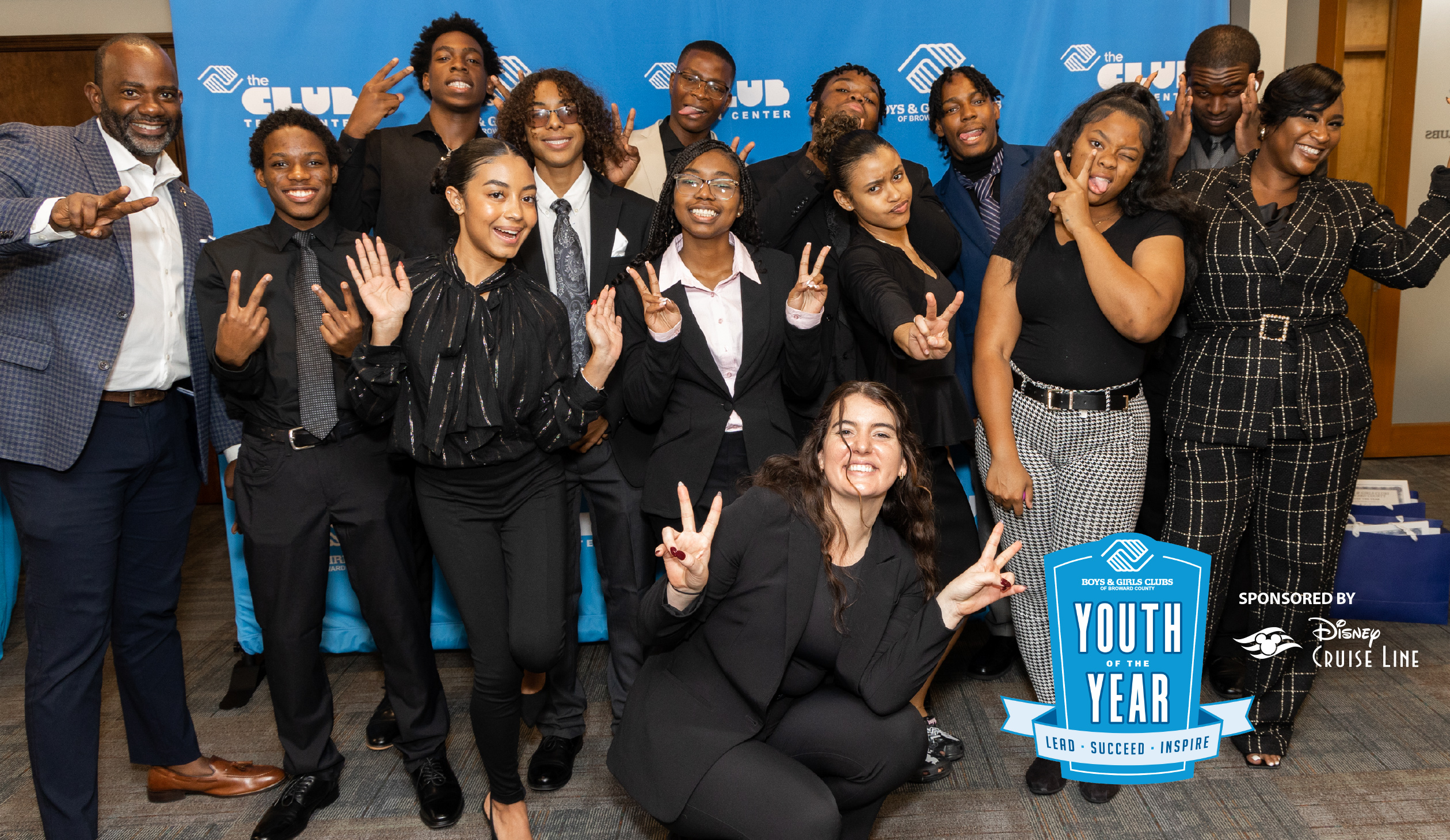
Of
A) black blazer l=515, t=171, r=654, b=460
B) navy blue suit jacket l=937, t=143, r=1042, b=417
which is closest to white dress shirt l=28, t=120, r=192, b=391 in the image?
black blazer l=515, t=171, r=654, b=460

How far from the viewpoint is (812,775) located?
6.37ft

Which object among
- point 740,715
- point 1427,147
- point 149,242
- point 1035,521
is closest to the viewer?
point 740,715

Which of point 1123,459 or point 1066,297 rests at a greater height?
point 1066,297

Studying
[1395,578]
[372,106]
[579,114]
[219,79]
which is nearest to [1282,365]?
[1395,578]

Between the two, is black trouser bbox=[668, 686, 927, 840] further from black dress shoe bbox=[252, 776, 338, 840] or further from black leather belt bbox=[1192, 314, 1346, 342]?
black leather belt bbox=[1192, 314, 1346, 342]

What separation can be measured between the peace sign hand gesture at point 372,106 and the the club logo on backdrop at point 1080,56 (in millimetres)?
2296

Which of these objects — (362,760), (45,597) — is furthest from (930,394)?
(45,597)

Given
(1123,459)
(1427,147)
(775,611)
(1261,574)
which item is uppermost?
(1427,147)

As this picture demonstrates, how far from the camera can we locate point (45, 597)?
2.31 meters

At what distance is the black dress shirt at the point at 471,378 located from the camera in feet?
7.44

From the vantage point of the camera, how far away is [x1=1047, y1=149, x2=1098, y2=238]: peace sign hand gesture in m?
2.40

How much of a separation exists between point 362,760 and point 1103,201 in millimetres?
2596

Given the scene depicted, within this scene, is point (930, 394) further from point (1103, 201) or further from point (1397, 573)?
point (1397, 573)

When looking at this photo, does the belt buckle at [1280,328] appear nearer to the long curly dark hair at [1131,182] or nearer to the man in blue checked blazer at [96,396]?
the long curly dark hair at [1131,182]
